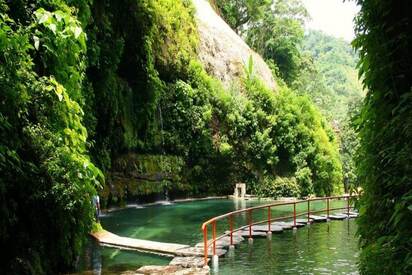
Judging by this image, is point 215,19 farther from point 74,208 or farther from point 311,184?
point 74,208

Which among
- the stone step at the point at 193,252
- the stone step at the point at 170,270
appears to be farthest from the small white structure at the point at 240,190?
the stone step at the point at 170,270

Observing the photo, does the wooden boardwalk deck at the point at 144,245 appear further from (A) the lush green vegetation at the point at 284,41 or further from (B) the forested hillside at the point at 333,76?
(B) the forested hillside at the point at 333,76

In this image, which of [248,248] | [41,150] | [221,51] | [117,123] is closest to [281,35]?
[221,51]

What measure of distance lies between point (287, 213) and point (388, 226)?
18116mm

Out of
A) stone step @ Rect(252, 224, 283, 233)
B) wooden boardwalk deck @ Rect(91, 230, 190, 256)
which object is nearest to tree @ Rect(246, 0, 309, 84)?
stone step @ Rect(252, 224, 283, 233)

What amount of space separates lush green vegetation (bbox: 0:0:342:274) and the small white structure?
77 cm

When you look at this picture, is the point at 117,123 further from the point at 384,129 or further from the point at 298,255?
the point at 384,129

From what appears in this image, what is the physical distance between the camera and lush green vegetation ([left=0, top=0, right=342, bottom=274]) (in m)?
6.37

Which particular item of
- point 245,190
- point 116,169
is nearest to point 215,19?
point 245,190

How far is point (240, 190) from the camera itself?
29.9 metres

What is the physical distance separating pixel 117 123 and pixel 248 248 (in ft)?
39.5

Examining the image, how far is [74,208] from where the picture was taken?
7105mm

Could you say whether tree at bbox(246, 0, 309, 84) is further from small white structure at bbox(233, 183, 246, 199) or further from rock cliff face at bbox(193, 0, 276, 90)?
small white structure at bbox(233, 183, 246, 199)

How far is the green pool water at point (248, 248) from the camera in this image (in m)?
9.70
